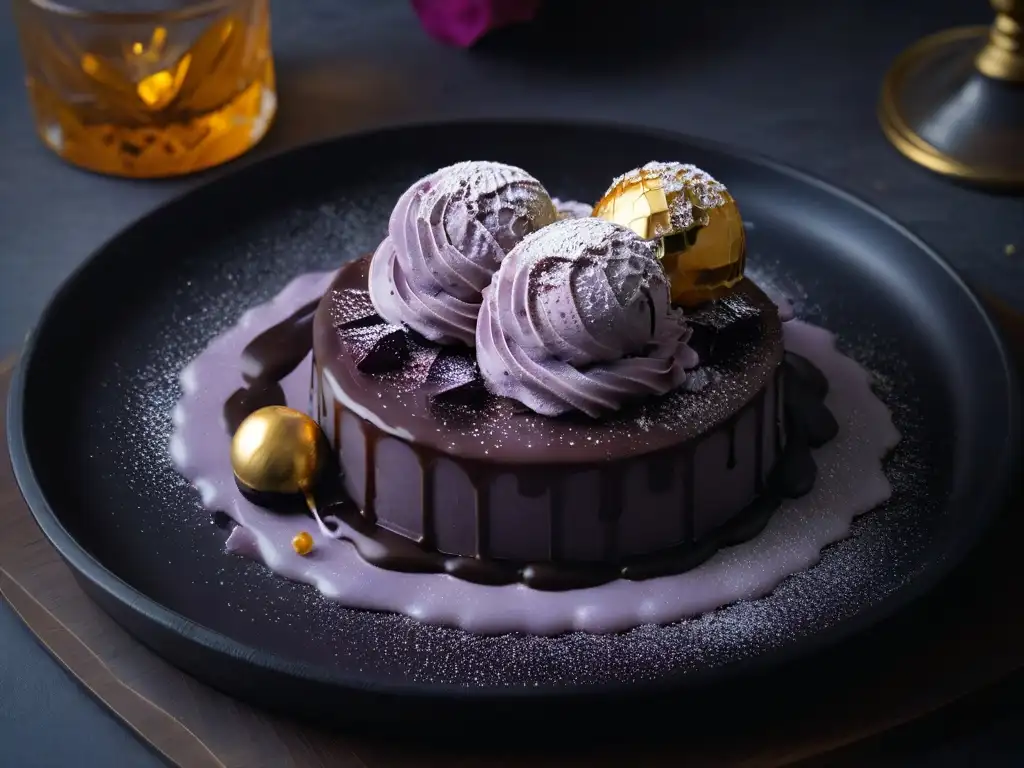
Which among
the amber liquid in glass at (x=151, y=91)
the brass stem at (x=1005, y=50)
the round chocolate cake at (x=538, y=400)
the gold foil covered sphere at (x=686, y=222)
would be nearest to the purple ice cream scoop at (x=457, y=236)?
the round chocolate cake at (x=538, y=400)

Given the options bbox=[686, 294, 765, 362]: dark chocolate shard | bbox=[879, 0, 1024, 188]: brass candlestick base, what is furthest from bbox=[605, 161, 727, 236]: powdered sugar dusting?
bbox=[879, 0, 1024, 188]: brass candlestick base

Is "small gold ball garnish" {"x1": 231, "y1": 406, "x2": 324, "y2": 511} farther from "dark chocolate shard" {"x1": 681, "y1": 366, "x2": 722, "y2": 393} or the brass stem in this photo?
the brass stem

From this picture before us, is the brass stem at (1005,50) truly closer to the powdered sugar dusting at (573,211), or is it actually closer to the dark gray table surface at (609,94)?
the dark gray table surface at (609,94)

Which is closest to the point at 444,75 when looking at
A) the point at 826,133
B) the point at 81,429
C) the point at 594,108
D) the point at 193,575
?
the point at 594,108

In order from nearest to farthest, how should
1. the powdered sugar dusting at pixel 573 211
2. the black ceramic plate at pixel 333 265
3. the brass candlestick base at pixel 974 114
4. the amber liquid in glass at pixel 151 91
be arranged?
the black ceramic plate at pixel 333 265 → the powdered sugar dusting at pixel 573 211 → the amber liquid in glass at pixel 151 91 → the brass candlestick base at pixel 974 114

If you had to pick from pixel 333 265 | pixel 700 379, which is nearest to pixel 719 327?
pixel 700 379

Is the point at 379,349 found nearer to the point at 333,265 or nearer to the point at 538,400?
the point at 538,400

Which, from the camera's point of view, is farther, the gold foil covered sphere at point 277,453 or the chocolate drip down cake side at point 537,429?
the gold foil covered sphere at point 277,453

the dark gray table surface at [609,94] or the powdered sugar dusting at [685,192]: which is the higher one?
the powdered sugar dusting at [685,192]
